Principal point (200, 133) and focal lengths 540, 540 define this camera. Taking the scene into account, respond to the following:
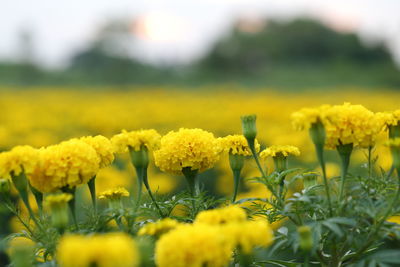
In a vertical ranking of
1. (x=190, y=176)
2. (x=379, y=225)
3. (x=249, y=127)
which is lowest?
(x=379, y=225)

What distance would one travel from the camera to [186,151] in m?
1.34

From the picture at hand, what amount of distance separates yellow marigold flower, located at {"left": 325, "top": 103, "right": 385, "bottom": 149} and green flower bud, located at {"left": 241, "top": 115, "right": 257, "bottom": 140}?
0.69 ft

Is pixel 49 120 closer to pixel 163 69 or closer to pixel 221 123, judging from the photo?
pixel 221 123

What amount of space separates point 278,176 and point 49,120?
17.8ft

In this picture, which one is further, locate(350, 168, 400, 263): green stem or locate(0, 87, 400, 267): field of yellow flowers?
locate(350, 168, 400, 263): green stem

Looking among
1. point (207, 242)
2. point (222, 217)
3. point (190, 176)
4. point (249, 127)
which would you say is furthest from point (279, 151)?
point (207, 242)

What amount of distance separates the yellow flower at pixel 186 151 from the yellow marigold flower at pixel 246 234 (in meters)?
0.45

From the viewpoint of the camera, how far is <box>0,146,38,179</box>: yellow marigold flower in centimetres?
114

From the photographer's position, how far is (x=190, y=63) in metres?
27.8

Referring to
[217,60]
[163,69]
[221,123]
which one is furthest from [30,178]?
[217,60]

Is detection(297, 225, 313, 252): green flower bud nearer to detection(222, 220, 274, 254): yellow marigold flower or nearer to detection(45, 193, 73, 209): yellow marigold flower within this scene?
detection(222, 220, 274, 254): yellow marigold flower

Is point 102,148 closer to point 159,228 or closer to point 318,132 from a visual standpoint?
point 159,228

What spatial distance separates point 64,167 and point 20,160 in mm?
92

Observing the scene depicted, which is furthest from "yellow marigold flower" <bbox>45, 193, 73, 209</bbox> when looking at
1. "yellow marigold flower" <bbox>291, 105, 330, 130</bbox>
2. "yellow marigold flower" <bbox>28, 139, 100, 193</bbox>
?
"yellow marigold flower" <bbox>291, 105, 330, 130</bbox>
